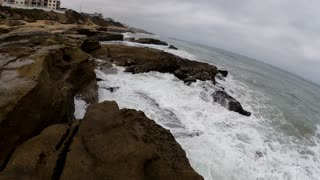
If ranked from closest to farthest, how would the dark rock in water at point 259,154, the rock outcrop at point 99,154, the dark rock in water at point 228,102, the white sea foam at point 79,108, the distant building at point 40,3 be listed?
the rock outcrop at point 99,154 → the white sea foam at point 79,108 → the dark rock in water at point 259,154 → the dark rock in water at point 228,102 → the distant building at point 40,3

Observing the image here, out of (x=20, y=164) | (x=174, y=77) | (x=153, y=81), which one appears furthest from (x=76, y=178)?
(x=174, y=77)

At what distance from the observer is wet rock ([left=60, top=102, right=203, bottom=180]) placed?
6371mm

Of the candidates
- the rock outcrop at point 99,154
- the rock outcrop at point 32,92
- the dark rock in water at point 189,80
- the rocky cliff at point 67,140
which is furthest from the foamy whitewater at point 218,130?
the rock outcrop at point 99,154

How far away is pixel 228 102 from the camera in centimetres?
1802

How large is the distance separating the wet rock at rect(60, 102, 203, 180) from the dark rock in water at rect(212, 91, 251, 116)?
1024 centimetres

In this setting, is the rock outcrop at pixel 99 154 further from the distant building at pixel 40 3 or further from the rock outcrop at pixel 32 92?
the distant building at pixel 40 3

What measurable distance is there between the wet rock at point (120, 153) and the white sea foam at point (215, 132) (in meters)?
2.69

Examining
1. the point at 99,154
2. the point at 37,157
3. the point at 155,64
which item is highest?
the point at 99,154

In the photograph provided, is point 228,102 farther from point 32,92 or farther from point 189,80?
point 32,92

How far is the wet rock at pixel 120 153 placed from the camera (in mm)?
6371

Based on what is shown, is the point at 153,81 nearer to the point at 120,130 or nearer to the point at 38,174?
the point at 120,130

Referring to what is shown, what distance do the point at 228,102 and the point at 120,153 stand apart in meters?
12.2

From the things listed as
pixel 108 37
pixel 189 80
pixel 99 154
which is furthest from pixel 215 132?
pixel 108 37

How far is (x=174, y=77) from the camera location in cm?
2203
